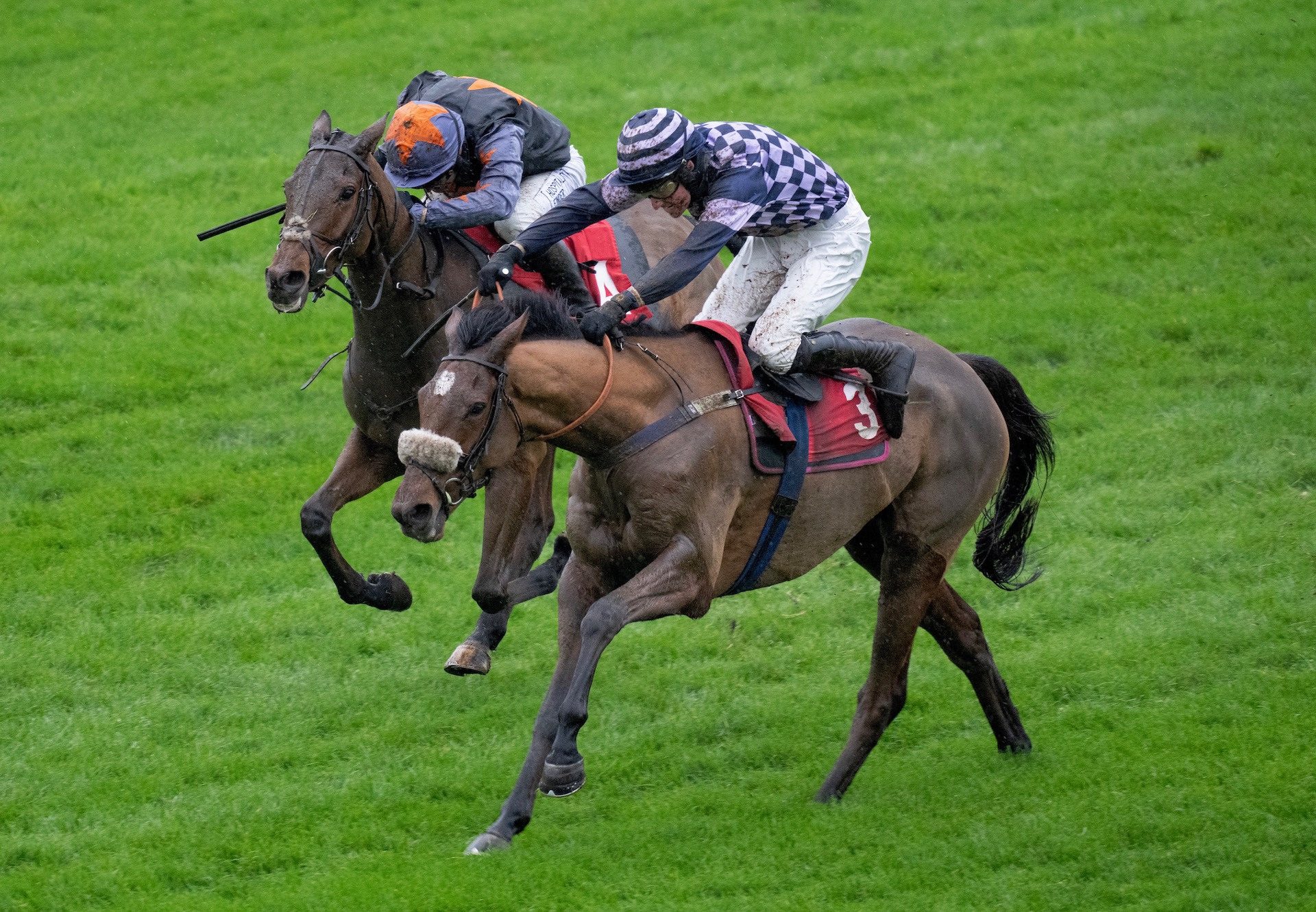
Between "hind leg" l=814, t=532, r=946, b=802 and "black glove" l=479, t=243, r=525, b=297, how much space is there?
6.44 feet

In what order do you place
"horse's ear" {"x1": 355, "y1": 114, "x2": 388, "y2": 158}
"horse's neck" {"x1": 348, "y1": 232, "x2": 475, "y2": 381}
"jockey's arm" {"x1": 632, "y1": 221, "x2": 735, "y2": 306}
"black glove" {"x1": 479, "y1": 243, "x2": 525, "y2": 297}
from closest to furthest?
"jockey's arm" {"x1": 632, "y1": 221, "x2": 735, "y2": 306} < "black glove" {"x1": 479, "y1": 243, "x2": 525, "y2": 297} < "horse's ear" {"x1": 355, "y1": 114, "x2": 388, "y2": 158} < "horse's neck" {"x1": 348, "y1": 232, "x2": 475, "y2": 381}

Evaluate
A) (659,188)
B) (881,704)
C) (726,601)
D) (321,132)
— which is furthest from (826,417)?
(726,601)

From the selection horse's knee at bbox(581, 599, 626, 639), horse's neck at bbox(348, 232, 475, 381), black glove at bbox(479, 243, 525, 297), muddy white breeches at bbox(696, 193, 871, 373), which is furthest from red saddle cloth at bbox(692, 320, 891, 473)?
horse's neck at bbox(348, 232, 475, 381)

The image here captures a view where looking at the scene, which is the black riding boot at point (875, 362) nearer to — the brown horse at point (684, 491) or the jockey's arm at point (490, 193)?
the brown horse at point (684, 491)

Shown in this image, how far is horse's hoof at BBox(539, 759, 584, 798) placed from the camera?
5.51 metres

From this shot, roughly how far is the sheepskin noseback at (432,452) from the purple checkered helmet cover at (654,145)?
1.34 metres

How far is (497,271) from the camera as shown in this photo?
20.1ft

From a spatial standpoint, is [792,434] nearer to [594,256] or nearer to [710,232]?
[710,232]

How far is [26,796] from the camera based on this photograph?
6570 mm

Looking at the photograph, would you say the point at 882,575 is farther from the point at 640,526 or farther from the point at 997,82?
the point at 997,82

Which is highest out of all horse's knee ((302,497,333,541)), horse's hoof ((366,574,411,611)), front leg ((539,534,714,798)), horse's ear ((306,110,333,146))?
horse's ear ((306,110,333,146))

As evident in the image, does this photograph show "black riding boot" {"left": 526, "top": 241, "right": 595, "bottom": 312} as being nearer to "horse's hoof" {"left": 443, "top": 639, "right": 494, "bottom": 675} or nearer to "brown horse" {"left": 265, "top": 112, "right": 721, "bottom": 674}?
"brown horse" {"left": 265, "top": 112, "right": 721, "bottom": 674}

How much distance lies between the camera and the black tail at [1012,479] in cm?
736

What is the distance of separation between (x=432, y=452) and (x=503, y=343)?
18.0 inches
